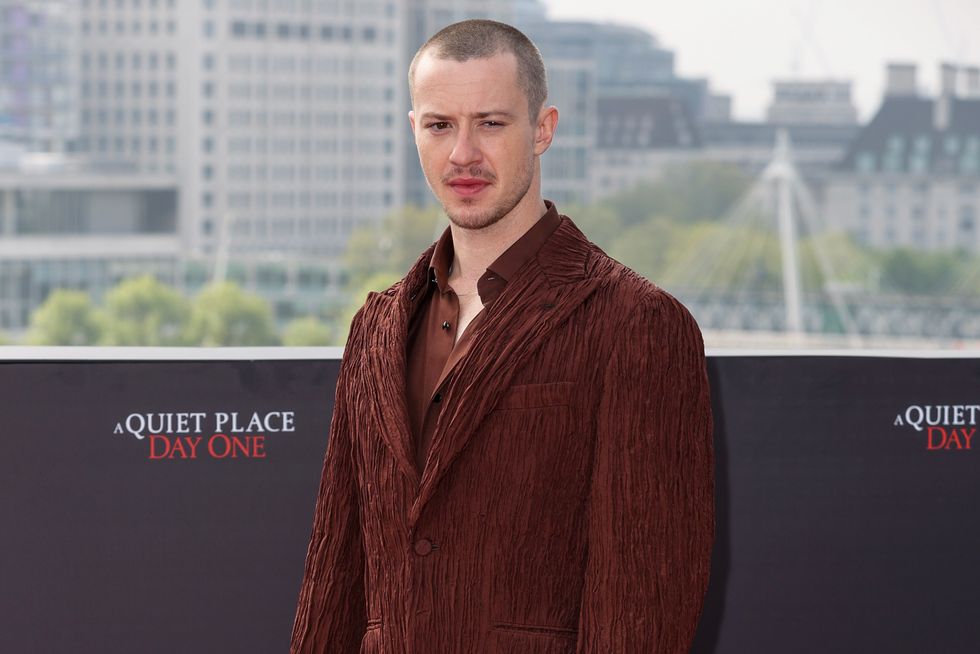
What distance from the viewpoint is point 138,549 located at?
5.96ft

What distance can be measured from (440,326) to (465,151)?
140 millimetres

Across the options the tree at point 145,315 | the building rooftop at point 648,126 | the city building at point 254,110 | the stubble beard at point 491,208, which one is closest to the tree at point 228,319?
the tree at point 145,315

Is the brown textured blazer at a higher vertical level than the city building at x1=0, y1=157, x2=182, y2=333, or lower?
lower

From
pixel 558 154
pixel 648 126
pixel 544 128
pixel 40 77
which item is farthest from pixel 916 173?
pixel 544 128

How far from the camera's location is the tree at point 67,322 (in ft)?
125

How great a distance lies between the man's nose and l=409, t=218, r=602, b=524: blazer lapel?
9 centimetres

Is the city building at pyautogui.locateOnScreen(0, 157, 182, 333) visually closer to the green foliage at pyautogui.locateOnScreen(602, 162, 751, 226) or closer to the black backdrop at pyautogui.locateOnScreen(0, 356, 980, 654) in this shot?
the green foliage at pyautogui.locateOnScreen(602, 162, 751, 226)

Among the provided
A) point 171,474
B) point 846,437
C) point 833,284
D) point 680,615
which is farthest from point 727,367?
point 833,284

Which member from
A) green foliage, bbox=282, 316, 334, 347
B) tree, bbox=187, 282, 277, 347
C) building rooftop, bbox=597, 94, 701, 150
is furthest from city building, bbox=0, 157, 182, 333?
building rooftop, bbox=597, 94, 701, 150

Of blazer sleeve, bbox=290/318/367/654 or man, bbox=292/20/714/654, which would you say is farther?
blazer sleeve, bbox=290/318/367/654

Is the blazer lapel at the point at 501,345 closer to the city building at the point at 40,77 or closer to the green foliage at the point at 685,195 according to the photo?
the green foliage at the point at 685,195

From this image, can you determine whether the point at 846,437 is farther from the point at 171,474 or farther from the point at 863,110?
the point at 863,110

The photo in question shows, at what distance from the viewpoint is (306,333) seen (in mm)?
38156

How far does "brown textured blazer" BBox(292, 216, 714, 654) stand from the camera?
3.49ft
